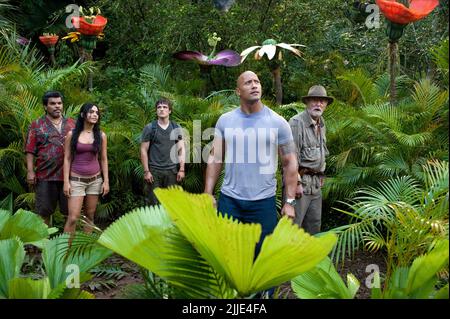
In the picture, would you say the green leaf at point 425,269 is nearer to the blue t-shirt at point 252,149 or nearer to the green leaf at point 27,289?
the blue t-shirt at point 252,149

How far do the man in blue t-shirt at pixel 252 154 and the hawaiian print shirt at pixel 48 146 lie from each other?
1941mm

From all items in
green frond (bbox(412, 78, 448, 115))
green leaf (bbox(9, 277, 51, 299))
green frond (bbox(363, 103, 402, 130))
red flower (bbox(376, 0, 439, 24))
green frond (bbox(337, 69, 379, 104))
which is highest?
red flower (bbox(376, 0, 439, 24))

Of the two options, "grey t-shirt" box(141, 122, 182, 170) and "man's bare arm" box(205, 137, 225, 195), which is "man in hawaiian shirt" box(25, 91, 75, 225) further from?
"man's bare arm" box(205, 137, 225, 195)

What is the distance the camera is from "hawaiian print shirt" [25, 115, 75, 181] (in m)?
5.54

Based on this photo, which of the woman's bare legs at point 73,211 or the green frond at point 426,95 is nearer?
the woman's bare legs at point 73,211

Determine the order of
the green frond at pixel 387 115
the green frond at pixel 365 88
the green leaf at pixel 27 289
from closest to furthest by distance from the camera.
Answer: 1. the green leaf at pixel 27 289
2. the green frond at pixel 387 115
3. the green frond at pixel 365 88

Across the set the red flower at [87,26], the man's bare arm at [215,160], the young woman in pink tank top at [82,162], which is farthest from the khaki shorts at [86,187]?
the red flower at [87,26]

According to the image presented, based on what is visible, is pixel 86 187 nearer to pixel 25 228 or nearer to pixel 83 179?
pixel 83 179

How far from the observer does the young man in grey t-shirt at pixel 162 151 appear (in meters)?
5.86

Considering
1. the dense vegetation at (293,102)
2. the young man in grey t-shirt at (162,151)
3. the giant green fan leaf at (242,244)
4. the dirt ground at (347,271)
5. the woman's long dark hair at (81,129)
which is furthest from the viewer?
the young man in grey t-shirt at (162,151)

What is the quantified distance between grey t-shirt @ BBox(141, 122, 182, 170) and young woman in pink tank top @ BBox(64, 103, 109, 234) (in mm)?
586

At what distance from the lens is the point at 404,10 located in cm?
554

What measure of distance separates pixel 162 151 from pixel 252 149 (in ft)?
6.87

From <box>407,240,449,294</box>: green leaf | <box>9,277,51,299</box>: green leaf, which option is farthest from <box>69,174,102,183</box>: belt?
<box>407,240,449,294</box>: green leaf
